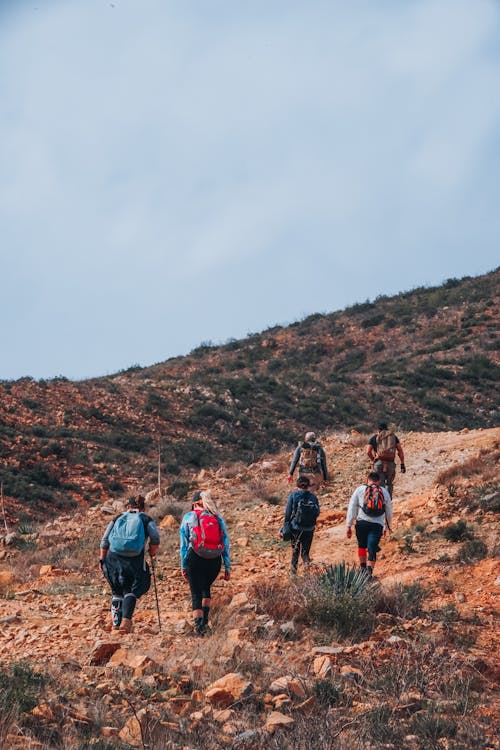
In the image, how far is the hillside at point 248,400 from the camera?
2481 cm

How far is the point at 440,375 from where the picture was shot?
37.6 meters

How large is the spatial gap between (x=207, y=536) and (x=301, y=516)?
2231mm

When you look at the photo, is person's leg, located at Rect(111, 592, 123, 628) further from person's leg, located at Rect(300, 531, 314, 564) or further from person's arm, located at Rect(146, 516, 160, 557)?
person's leg, located at Rect(300, 531, 314, 564)

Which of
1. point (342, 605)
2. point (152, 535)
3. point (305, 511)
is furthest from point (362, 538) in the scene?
point (152, 535)

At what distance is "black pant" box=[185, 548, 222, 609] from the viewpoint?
767cm

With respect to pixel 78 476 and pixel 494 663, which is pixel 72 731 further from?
pixel 78 476

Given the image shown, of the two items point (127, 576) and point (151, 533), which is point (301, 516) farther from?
point (127, 576)

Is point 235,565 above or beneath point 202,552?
beneath

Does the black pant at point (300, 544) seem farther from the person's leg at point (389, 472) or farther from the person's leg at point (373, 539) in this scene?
the person's leg at point (389, 472)

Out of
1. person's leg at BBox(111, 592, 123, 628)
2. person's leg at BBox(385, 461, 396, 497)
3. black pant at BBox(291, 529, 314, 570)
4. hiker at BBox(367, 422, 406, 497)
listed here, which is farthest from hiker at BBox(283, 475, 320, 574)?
person's leg at BBox(385, 461, 396, 497)

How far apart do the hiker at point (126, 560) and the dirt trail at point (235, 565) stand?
1.02 feet

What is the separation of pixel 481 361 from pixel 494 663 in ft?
112

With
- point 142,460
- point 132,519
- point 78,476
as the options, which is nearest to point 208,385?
point 142,460

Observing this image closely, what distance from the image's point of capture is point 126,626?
7.64m
